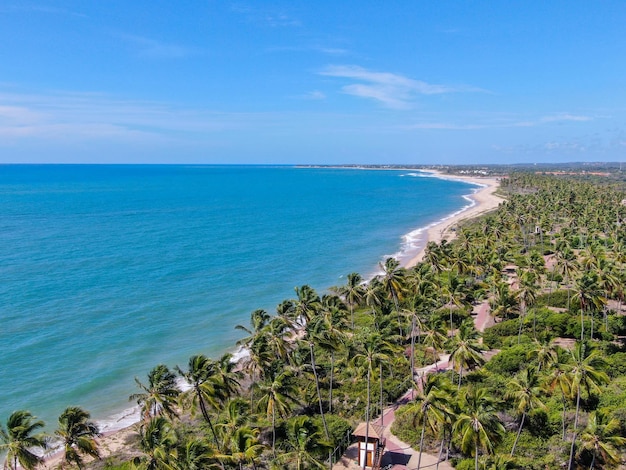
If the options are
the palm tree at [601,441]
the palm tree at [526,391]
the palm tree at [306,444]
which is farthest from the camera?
the palm tree at [526,391]

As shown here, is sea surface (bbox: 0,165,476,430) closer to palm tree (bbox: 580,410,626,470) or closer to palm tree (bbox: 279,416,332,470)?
palm tree (bbox: 279,416,332,470)

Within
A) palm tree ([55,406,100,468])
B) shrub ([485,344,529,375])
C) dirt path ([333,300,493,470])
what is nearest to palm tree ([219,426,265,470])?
palm tree ([55,406,100,468])

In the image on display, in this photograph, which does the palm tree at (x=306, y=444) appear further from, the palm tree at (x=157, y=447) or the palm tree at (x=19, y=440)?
the palm tree at (x=19, y=440)

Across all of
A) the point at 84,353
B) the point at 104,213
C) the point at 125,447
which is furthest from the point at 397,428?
the point at 104,213

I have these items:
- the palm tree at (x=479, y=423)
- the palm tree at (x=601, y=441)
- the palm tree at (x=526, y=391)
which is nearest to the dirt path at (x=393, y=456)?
the palm tree at (x=526, y=391)

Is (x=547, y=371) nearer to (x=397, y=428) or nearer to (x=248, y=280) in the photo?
(x=397, y=428)

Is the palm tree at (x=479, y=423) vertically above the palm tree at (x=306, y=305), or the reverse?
the palm tree at (x=306, y=305)

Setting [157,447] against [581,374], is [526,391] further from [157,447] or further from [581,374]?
[157,447]
